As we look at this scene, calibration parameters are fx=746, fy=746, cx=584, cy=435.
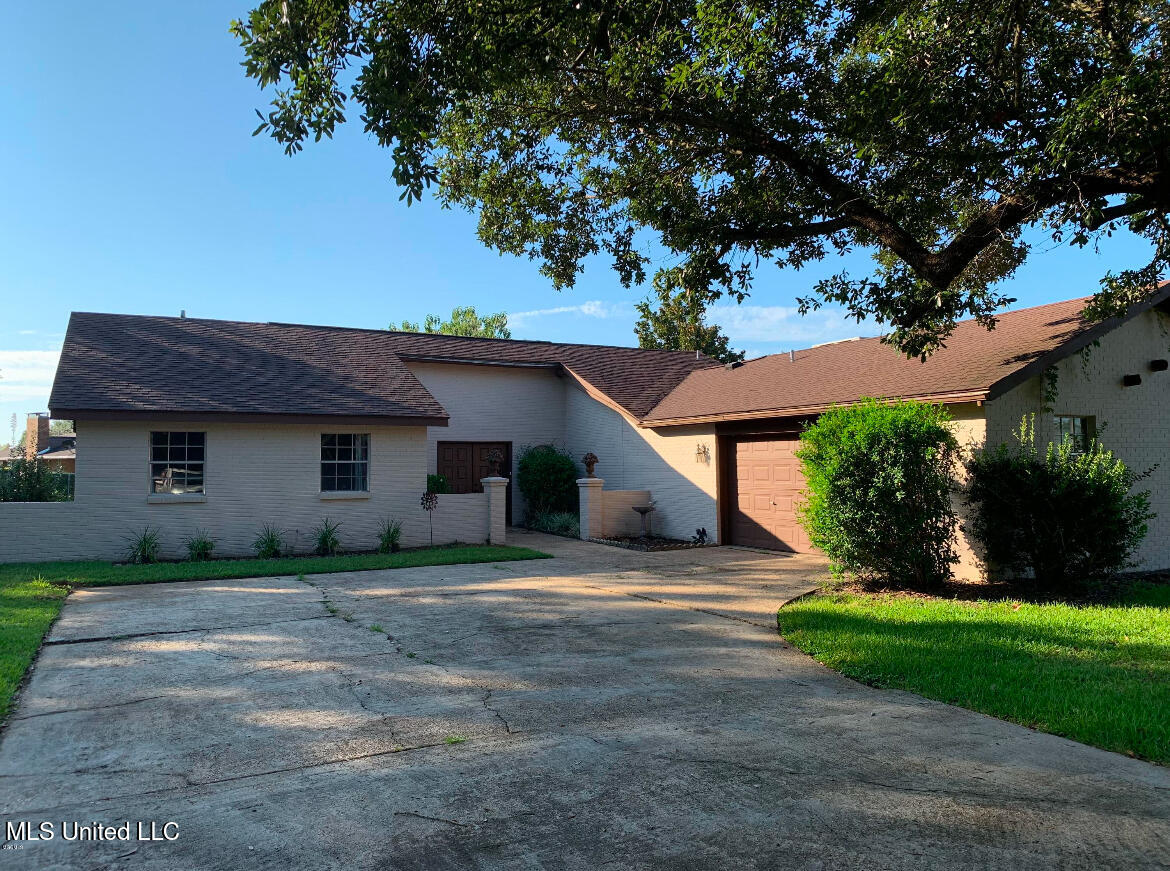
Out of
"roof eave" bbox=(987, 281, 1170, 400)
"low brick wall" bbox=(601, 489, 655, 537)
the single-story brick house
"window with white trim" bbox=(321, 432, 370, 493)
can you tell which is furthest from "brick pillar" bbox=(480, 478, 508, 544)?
"roof eave" bbox=(987, 281, 1170, 400)

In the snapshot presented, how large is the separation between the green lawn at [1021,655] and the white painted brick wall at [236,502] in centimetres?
989

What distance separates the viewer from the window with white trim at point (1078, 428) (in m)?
12.3

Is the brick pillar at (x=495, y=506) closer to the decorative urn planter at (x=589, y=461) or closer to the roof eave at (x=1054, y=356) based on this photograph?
the decorative urn planter at (x=589, y=461)

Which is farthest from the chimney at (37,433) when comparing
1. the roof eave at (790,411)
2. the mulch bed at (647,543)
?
the roof eave at (790,411)

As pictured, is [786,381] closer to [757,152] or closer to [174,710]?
[757,152]

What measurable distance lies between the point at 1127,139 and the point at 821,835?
8018 mm

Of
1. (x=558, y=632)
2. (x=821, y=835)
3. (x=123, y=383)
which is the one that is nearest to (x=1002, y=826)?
(x=821, y=835)

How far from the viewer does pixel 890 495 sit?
10.4 meters

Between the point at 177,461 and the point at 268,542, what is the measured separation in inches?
96.0

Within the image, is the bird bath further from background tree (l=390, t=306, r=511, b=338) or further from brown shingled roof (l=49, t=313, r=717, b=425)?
background tree (l=390, t=306, r=511, b=338)

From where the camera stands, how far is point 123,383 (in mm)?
14883

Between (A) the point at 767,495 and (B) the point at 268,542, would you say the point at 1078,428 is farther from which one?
(B) the point at 268,542

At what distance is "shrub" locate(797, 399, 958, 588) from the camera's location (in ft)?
34.3

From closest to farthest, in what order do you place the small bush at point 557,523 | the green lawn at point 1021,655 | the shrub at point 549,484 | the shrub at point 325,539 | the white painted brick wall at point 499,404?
the green lawn at point 1021,655 < the shrub at point 325,539 < the small bush at point 557,523 < the shrub at point 549,484 < the white painted brick wall at point 499,404
